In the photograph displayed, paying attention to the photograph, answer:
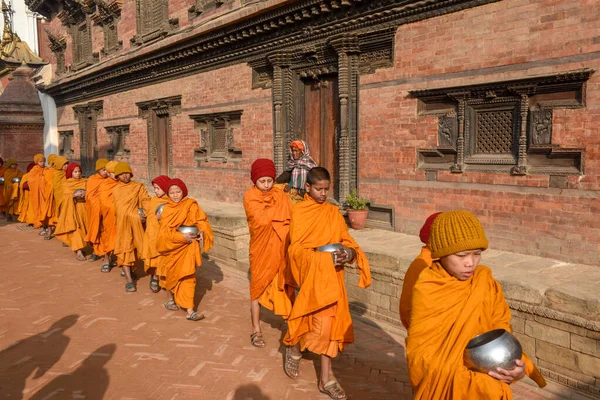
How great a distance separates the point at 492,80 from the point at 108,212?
673 cm

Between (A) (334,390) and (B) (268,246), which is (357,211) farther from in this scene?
(A) (334,390)

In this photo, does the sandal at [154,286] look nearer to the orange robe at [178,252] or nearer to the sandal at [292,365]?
the orange robe at [178,252]

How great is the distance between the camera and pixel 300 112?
33.2 feet

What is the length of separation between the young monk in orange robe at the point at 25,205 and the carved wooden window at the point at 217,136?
4550mm

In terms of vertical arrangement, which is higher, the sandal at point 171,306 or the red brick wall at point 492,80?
the red brick wall at point 492,80

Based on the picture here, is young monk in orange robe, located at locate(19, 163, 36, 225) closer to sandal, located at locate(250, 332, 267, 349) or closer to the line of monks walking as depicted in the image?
the line of monks walking

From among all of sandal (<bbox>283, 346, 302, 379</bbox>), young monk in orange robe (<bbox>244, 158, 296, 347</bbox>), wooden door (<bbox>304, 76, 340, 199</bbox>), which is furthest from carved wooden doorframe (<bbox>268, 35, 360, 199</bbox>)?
sandal (<bbox>283, 346, 302, 379</bbox>)

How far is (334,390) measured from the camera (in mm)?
3885

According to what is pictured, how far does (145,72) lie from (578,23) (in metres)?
13.1

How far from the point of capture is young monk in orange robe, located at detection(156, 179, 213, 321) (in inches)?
228

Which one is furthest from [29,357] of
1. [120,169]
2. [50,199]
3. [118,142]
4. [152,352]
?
[118,142]

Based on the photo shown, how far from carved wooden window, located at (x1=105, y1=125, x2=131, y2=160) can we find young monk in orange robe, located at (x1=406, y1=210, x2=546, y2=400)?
53.9ft

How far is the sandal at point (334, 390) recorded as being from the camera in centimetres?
386

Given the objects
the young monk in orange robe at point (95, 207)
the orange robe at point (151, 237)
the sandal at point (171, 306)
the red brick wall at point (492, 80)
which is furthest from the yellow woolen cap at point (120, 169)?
the red brick wall at point (492, 80)
